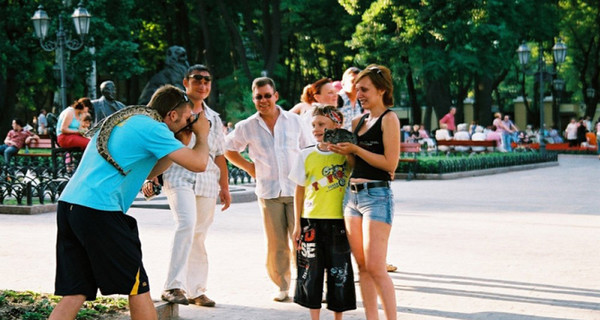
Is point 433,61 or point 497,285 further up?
point 433,61

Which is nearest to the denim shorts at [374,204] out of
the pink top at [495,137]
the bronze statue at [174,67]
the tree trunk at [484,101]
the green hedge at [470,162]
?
the bronze statue at [174,67]

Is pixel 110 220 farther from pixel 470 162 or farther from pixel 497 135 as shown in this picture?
pixel 497 135

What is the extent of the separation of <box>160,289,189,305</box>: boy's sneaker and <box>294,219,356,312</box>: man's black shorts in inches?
37.7

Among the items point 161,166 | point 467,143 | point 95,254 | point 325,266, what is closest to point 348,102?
point 325,266

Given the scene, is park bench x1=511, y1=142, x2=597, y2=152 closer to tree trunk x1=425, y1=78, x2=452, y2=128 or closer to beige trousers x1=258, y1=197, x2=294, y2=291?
tree trunk x1=425, y1=78, x2=452, y2=128

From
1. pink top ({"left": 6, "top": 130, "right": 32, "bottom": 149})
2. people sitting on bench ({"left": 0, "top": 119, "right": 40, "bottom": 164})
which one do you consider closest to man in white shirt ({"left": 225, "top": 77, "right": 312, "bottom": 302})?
people sitting on bench ({"left": 0, "top": 119, "right": 40, "bottom": 164})

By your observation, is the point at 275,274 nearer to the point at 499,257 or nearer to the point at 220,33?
the point at 499,257

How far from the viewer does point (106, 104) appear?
15.6m

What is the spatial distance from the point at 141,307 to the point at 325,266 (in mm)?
1610

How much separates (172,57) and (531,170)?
17.9 m

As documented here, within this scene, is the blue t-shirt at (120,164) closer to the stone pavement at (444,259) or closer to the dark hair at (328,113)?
the dark hair at (328,113)

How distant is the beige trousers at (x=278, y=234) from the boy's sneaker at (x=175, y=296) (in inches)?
34.9

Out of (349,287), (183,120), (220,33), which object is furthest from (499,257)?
(220,33)

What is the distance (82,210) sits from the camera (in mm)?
4887
